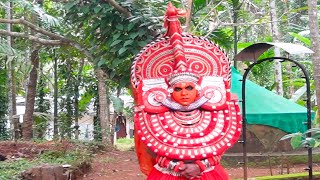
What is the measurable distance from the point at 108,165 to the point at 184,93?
5.68m

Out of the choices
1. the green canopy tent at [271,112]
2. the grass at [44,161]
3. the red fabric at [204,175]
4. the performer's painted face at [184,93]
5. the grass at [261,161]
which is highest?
the performer's painted face at [184,93]

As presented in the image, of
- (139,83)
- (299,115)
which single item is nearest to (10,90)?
(299,115)

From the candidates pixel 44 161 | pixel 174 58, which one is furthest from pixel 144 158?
pixel 44 161

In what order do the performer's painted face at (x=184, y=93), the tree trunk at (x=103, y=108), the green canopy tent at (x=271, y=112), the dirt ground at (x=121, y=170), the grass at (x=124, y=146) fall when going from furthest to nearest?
the grass at (x=124, y=146) → the tree trunk at (x=103, y=108) → the green canopy tent at (x=271, y=112) → the dirt ground at (x=121, y=170) → the performer's painted face at (x=184, y=93)

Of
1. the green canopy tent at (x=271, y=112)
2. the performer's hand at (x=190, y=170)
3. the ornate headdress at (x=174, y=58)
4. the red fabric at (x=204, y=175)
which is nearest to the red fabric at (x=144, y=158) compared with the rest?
the red fabric at (x=204, y=175)

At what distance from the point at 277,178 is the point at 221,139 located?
2.63 metres

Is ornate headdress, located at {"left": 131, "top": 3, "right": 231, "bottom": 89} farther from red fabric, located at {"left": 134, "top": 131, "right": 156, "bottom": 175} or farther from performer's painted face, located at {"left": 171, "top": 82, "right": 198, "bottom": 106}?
red fabric, located at {"left": 134, "top": 131, "right": 156, "bottom": 175}

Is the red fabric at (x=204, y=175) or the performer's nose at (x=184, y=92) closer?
the red fabric at (x=204, y=175)

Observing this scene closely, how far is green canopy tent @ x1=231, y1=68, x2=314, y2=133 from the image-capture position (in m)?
9.35

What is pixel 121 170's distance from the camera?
903 centimetres

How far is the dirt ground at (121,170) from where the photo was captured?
834cm

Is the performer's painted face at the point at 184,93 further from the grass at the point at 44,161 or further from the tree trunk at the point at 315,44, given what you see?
the grass at the point at 44,161

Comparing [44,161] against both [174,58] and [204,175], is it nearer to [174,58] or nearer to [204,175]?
[174,58]

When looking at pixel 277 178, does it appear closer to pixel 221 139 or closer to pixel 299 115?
pixel 221 139
